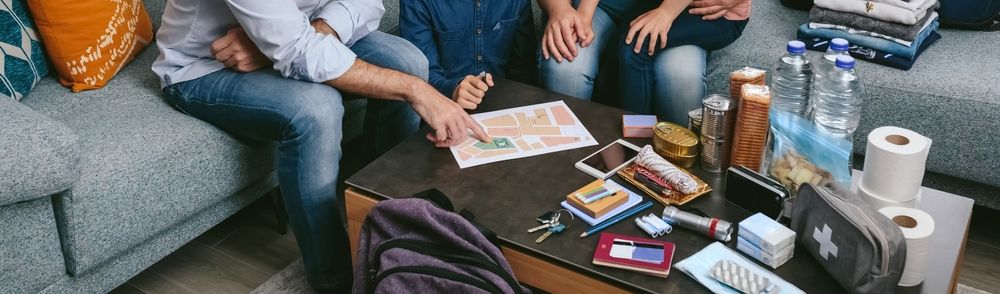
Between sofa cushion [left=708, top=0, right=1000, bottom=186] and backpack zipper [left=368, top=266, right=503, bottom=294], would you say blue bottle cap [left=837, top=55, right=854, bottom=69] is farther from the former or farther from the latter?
backpack zipper [left=368, top=266, right=503, bottom=294]

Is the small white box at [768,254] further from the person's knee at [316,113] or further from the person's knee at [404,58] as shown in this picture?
the person's knee at [404,58]

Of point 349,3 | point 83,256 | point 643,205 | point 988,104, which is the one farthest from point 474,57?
point 988,104

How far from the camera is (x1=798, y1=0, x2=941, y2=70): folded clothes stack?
196 cm

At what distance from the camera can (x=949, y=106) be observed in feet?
6.00

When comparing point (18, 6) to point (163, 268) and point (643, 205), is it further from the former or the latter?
point (643, 205)

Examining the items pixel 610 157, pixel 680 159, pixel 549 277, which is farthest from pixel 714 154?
pixel 549 277

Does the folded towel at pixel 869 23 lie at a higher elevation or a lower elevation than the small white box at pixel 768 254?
higher

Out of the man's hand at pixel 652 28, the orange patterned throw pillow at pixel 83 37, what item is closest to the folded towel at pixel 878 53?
the man's hand at pixel 652 28

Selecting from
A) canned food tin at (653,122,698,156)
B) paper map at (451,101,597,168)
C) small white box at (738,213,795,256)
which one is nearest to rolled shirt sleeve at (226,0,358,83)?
paper map at (451,101,597,168)

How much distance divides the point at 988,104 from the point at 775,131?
67cm

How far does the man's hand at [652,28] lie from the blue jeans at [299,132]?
2.32 feet

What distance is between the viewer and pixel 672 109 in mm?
2059

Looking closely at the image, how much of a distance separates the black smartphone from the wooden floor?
0.75 metres

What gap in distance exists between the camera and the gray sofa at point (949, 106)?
1815 millimetres
